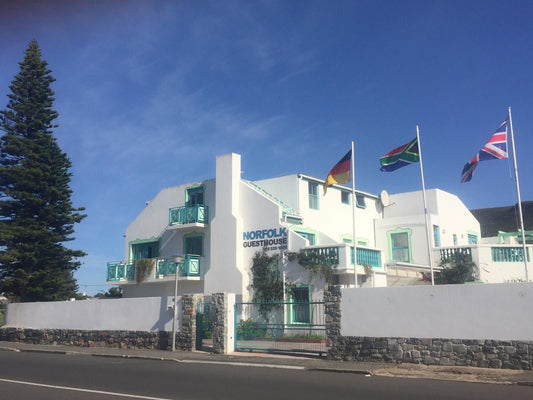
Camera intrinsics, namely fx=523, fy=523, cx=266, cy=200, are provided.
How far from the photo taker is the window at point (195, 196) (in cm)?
2811

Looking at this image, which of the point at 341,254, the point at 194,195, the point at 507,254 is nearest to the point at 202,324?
the point at 341,254

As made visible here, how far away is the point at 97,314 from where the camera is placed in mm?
21891

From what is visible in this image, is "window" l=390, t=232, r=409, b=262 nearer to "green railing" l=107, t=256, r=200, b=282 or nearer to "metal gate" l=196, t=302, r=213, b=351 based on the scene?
"green railing" l=107, t=256, r=200, b=282

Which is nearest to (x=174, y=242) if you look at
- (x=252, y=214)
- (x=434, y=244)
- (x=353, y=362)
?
(x=252, y=214)

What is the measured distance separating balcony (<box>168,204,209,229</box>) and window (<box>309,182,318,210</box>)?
5482 millimetres

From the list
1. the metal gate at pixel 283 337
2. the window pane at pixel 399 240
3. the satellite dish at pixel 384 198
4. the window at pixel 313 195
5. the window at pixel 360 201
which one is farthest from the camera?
the satellite dish at pixel 384 198

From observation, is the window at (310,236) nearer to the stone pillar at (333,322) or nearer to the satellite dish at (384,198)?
the satellite dish at (384,198)

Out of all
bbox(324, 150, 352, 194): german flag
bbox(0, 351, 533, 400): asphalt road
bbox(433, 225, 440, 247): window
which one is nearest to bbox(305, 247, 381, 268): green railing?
bbox(324, 150, 352, 194): german flag

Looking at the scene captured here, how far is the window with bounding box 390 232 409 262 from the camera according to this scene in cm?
2875

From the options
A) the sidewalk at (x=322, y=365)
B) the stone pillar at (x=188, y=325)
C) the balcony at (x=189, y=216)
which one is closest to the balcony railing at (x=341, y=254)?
the stone pillar at (x=188, y=325)

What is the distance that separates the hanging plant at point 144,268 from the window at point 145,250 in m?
1.27

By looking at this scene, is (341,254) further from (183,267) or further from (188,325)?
(183,267)

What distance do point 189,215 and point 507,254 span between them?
51.1 ft

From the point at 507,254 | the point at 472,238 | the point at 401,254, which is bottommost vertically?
the point at 507,254
